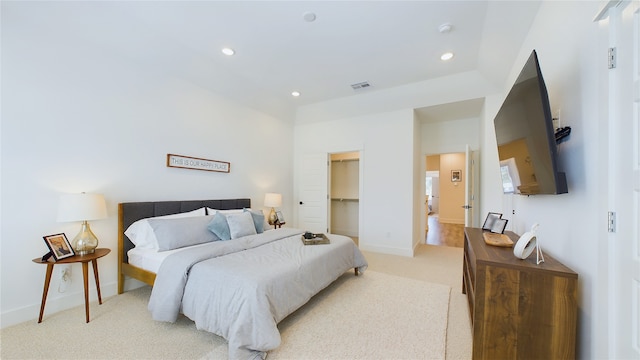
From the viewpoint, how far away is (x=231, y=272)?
187cm

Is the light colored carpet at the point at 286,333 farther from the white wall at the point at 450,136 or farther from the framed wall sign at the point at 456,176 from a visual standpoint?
the framed wall sign at the point at 456,176

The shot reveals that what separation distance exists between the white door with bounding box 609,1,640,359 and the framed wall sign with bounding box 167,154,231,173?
4050 mm

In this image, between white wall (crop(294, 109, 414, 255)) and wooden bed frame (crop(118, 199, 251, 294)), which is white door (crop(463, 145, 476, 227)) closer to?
white wall (crop(294, 109, 414, 255))

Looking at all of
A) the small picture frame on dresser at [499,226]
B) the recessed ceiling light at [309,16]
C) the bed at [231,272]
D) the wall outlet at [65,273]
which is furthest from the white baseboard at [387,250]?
the wall outlet at [65,273]

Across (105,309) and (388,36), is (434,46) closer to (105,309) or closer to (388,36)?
(388,36)

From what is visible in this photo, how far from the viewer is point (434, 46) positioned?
2.95 metres

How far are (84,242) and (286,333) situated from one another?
2.13 meters

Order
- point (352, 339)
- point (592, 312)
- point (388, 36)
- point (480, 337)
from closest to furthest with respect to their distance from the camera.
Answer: point (592, 312) < point (480, 337) < point (352, 339) < point (388, 36)

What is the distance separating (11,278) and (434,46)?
16.2 ft

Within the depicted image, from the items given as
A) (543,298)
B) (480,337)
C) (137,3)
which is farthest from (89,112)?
(543,298)

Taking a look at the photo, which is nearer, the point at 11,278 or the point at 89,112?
the point at 11,278

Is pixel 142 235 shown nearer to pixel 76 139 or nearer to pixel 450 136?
pixel 76 139

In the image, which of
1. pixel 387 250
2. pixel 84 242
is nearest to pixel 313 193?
pixel 387 250

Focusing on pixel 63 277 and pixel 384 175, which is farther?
pixel 384 175
